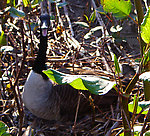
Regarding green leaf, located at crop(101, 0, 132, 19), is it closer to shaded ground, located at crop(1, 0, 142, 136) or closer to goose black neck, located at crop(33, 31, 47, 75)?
shaded ground, located at crop(1, 0, 142, 136)

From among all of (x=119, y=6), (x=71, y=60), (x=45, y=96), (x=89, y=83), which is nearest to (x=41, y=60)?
(x=45, y=96)

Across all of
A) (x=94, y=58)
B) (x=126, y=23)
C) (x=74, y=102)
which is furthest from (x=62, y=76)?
(x=126, y=23)

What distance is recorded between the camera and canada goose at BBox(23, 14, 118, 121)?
7.70 ft

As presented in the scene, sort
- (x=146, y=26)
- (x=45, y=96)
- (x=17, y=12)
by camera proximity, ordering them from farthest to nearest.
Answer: (x=45, y=96)
(x=17, y=12)
(x=146, y=26)

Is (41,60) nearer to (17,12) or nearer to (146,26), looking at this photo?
(17,12)

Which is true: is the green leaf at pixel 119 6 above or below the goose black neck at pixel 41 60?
above

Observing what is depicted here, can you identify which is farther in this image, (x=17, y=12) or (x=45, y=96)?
(x=45, y=96)

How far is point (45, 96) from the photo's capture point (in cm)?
241

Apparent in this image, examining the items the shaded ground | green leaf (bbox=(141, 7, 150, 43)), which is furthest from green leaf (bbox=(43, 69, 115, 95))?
the shaded ground

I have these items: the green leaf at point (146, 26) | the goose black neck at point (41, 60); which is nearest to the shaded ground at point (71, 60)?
the goose black neck at point (41, 60)

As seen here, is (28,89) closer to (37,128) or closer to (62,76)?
(37,128)

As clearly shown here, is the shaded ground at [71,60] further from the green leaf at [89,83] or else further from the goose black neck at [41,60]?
the green leaf at [89,83]

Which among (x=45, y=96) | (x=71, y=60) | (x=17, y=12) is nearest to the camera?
(x=17, y=12)

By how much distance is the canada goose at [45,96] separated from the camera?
2.35m
